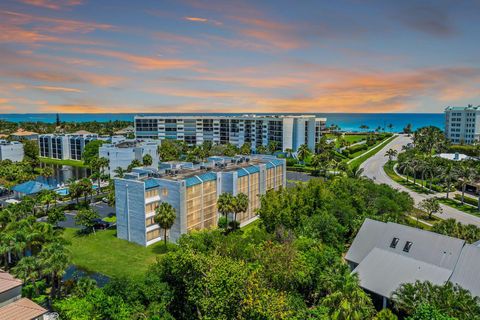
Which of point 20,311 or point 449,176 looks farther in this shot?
point 449,176

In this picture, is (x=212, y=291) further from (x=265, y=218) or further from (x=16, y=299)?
(x=265, y=218)

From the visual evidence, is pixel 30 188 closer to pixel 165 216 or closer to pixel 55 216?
pixel 55 216

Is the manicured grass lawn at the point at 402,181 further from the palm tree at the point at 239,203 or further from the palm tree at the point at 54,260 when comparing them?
the palm tree at the point at 54,260

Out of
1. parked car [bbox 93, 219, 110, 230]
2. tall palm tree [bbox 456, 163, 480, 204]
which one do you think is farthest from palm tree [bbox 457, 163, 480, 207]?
parked car [bbox 93, 219, 110, 230]

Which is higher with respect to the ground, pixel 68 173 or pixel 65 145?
pixel 65 145

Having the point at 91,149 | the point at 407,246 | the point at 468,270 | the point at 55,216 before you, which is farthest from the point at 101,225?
the point at 91,149

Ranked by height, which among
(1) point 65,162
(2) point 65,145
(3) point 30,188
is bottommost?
(1) point 65,162

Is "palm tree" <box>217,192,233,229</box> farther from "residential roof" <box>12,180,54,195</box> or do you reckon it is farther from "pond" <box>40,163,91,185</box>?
"pond" <box>40,163,91,185</box>
